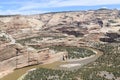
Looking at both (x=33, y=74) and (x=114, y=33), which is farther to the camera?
(x=114, y=33)

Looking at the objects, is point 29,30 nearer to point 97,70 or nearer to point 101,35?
point 101,35

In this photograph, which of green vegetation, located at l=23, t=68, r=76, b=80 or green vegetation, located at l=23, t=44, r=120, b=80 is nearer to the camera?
green vegetation, located at l=23, t=44, r=120, b=80

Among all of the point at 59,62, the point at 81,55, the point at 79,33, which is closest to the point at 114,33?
the point at 79,33

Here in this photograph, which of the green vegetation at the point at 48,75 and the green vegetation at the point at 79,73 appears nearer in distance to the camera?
the green vegetation at the point at 79,73

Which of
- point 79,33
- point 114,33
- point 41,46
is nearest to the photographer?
point 41,46

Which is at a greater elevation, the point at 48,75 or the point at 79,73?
the point at 79,73

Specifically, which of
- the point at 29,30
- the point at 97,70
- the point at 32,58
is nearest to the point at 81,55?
the point at 32,58

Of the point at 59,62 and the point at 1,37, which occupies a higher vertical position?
the point at 1,37

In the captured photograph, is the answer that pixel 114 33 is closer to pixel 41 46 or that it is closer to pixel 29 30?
pixel 41 46

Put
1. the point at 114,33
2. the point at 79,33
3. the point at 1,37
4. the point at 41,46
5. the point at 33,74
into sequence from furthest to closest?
1. the point at 79,33
2. the point at 114,33
3. the point at 41,46
4. the point at 1,37
5. the point at 33,74
